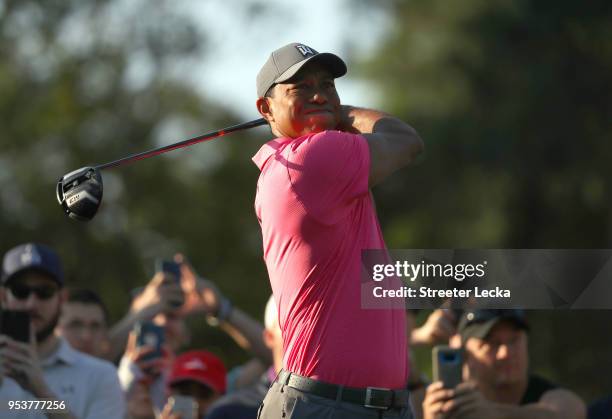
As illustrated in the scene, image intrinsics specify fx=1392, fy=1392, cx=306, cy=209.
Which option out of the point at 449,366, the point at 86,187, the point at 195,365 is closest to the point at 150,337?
the point at 195,365

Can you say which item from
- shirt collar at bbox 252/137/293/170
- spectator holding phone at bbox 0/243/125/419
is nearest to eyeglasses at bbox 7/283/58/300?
spectator holding phone at bbox 0/243/125/419

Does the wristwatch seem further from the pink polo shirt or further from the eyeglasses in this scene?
the pink polo shirt

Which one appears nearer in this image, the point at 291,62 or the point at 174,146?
the point at 291,62

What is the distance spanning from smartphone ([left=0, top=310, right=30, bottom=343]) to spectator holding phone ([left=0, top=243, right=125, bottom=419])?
0.03m

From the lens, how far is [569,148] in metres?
28.2

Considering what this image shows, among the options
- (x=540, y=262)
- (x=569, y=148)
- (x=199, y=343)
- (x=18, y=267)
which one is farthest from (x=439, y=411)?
(x=569, y=148)

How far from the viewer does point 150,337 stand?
8.77 metres

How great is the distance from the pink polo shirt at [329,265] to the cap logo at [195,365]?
3.72 meters

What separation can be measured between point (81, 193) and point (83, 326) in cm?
299

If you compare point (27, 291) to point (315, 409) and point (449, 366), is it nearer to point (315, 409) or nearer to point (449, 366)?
point (449, 366)

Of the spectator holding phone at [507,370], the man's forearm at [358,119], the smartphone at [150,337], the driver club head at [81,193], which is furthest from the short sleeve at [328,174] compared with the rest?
the smartphone at [150,337]

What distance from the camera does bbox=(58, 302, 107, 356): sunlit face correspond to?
338 inches

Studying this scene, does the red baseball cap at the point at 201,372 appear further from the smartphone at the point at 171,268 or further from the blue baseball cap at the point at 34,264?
the blue baseball cap at the point at 34,264

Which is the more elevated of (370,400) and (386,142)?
(386,142)
